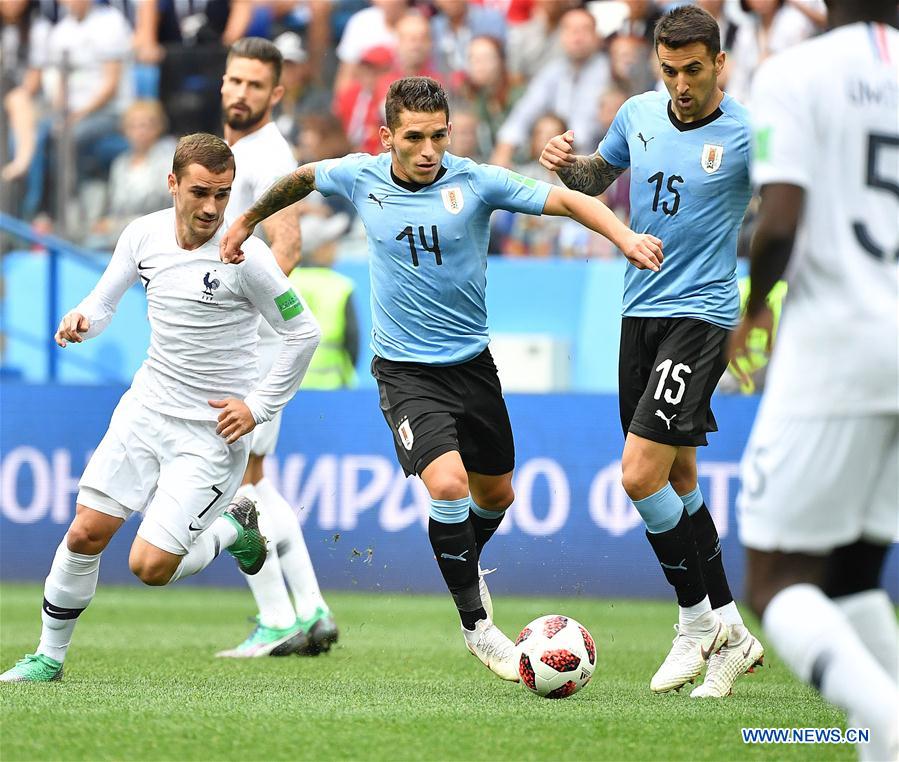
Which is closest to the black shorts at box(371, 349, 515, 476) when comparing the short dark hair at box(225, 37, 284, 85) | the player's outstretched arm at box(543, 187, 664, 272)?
the player's outstretched arm at box(543, 187, 664, 272)

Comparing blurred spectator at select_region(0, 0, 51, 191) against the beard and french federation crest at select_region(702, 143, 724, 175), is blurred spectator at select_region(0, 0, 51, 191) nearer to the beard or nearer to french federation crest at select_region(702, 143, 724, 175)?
the beard

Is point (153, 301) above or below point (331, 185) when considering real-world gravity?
below

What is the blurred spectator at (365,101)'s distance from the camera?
12633mm

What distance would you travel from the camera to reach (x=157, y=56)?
43.6 ft

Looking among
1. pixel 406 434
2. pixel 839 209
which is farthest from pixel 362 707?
pixel 839 209

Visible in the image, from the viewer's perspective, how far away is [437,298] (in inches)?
247

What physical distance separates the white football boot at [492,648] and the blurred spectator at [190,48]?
24.9 ft

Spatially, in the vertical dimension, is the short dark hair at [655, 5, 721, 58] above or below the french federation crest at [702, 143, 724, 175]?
above

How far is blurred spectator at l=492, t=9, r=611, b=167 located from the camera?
40.0 feet

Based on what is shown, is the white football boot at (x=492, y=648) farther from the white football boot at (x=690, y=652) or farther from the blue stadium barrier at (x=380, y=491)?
the blue stadium barrier at (x=380, y=491)

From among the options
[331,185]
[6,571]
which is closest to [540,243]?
[6,571]

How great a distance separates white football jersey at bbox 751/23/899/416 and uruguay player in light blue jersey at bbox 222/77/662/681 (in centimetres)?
Answer: 211

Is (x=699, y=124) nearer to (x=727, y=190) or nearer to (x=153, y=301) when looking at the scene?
(x=727, y=190)

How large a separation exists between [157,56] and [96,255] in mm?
2139
